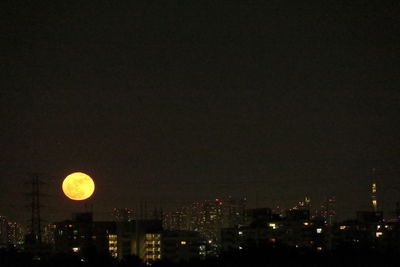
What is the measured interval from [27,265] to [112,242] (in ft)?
93.0

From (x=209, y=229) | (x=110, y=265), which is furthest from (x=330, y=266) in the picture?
(x=209, y=229)

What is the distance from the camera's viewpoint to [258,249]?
31.5 m

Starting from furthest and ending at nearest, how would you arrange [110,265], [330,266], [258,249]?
1. [258,249]
2. [110,265]
3. [330,266]

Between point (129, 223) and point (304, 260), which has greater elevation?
point (129, 223)

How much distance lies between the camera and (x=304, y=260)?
1126 inches

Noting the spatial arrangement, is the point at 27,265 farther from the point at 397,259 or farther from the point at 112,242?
the point at 112,242

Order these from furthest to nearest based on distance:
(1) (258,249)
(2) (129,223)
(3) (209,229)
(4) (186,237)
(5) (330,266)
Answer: (3) (209,229) < (2) (129,223) < (4) (186,237) < (1) (258,249) < (5) (330,266)

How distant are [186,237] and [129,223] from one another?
19.9 ft

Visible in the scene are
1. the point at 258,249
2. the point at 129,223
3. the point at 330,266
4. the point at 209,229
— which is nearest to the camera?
the point at 330,266

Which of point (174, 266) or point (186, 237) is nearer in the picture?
point (174, 266)

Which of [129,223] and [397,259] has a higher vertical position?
[129,223]

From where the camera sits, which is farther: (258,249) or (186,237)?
(186,237)

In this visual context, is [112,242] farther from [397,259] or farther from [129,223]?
[397,259]

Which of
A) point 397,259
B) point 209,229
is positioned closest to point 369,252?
point 397,259
